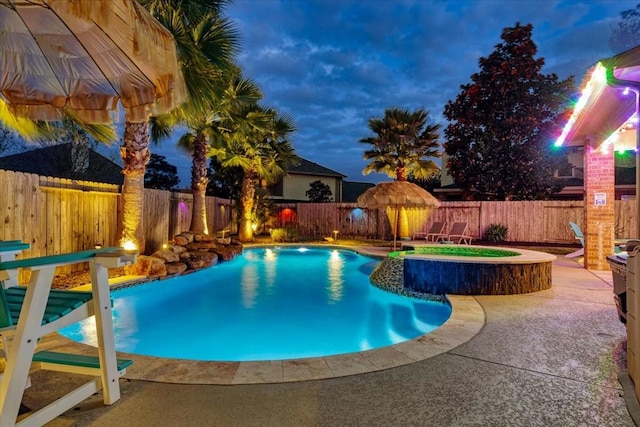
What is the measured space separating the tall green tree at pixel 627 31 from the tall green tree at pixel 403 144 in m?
36.1

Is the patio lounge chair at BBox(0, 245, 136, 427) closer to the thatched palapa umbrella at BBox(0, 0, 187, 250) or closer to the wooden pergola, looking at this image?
the thatched palapa umbrella at BBox(0, 0, 187, 250)

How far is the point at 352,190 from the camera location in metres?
38.6

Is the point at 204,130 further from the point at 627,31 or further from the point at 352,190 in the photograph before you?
the point at 627,31

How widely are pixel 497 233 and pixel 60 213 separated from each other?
50.2ft

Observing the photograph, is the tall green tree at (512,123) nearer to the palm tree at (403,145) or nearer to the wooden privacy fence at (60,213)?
the palm tree at (403,145)

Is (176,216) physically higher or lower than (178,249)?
higher

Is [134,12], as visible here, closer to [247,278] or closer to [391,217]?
[247,278]

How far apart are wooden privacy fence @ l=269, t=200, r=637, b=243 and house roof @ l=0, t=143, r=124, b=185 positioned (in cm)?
910

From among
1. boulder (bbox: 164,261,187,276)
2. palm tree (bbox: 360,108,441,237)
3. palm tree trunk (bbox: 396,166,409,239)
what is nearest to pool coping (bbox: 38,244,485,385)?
boulder (bbox: 164,261,187,276)

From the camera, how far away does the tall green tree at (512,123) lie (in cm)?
1692

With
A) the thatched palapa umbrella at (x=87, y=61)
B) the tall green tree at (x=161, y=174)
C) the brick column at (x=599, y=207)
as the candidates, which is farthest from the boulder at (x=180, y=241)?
the tall green tree at (x=161, y=174)

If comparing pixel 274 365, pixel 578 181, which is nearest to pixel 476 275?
A: pixel 274 365

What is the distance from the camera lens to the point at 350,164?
196 ft

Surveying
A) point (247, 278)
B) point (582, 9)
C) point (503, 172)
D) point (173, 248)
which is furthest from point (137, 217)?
point (582, 9)
